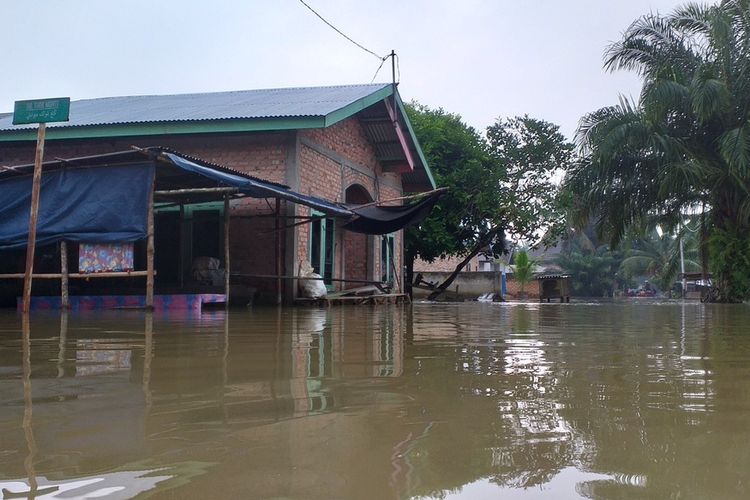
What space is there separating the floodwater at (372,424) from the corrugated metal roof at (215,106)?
765 centimetres

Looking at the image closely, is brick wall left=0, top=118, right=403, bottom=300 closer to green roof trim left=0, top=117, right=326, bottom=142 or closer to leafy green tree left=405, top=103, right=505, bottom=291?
green roof trim left=0, top=117, right=326, bottom=142

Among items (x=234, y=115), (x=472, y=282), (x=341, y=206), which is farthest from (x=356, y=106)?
(x=472, y=282)

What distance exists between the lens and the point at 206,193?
9.04 m

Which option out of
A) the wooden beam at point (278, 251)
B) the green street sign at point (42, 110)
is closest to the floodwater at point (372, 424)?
the green street sign at point (42, 110)

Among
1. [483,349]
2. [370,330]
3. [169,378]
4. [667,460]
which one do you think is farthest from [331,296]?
[667,460]

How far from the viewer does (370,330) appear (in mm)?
5227

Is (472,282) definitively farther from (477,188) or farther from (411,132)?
(411,132)

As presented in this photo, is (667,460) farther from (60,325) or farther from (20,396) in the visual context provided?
(60,325)

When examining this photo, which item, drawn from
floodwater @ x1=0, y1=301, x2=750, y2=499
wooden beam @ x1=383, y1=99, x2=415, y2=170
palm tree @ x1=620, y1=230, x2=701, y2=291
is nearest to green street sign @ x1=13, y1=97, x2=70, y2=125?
floodwater @ x1=0, y1=301, x2=750, y2=499

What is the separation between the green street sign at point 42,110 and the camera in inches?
239

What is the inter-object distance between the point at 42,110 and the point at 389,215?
6.59 meters

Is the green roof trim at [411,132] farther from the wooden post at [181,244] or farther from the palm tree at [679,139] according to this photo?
the wooden post at [181,244]

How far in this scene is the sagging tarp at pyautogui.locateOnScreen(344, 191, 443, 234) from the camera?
11523 mm

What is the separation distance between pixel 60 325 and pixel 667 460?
16.8 feet
